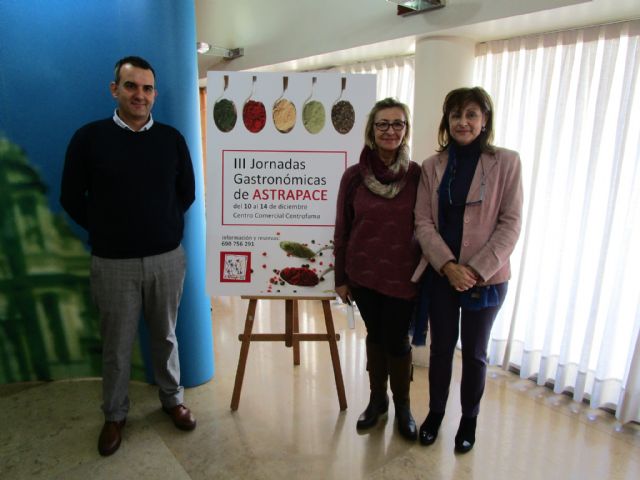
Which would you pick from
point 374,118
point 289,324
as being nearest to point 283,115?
point 374,118

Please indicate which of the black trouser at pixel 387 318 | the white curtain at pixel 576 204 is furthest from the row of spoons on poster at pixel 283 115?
the white curtain at pixel 576 204

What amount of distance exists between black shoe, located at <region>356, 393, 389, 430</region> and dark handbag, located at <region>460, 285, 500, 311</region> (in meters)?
0.72

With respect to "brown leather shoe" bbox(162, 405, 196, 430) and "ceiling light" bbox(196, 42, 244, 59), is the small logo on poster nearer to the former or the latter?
"brown leather shoe" bbox(162, 405, 196, 430)

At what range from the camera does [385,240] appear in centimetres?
191

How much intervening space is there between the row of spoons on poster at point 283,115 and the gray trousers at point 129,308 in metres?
A: 0.65

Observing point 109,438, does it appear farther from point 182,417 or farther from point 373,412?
point 373,412

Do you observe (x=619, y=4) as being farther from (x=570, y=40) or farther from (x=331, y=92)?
(x=331, y=92)

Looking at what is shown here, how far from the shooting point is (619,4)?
1984mm

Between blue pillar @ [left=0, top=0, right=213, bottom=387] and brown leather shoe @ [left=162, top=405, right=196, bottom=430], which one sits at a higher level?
blue pillar @ [left=0, top=0, right=213, bottom=387]

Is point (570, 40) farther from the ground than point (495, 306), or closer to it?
farther from the ground

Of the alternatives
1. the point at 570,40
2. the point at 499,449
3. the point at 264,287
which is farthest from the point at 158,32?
the point at 499,449

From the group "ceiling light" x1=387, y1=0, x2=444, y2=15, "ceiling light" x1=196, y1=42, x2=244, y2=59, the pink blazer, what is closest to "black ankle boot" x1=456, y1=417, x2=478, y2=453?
the pink blazer

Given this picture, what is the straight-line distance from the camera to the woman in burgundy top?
6.23ft

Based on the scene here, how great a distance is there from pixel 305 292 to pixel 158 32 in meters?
1.46
